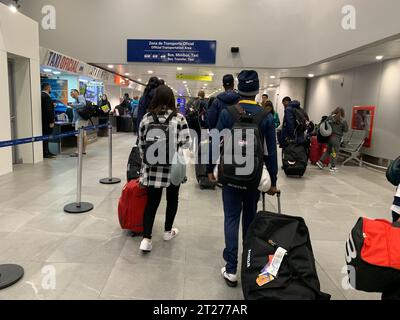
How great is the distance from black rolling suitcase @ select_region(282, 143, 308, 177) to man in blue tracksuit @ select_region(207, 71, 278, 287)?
13.7 ft

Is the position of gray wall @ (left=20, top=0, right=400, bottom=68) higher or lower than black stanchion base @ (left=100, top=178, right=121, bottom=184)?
higher

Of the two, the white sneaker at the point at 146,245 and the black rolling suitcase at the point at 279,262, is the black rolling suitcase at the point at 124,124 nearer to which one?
the white sneaker at the point at 146,245

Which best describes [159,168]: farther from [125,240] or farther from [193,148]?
[193,148]

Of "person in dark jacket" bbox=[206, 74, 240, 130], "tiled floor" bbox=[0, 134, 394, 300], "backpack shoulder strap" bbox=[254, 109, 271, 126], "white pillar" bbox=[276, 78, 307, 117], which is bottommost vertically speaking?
"tiled floor" bbox=[0, 134, 394, 300]

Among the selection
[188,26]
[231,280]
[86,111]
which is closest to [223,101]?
[231,280]

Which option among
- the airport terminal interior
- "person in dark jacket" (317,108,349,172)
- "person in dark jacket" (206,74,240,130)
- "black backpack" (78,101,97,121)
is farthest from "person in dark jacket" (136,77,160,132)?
"person in dark jacket" (317,108,349,172)

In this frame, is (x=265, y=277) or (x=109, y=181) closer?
(x=265, y=277)

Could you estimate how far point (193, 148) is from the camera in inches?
252

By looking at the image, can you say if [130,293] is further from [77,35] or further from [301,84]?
[301,84]

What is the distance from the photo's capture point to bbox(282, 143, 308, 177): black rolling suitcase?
6379 mm

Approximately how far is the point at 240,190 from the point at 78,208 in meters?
2.46

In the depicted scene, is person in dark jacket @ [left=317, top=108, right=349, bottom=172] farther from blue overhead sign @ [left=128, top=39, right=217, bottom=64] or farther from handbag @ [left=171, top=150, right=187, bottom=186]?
handbag @ [left=171, top=150, right=187, bottom=186]

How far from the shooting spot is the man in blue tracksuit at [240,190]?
2316 millimetres

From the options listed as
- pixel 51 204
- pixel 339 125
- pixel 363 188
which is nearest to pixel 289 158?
pixel 363 188
